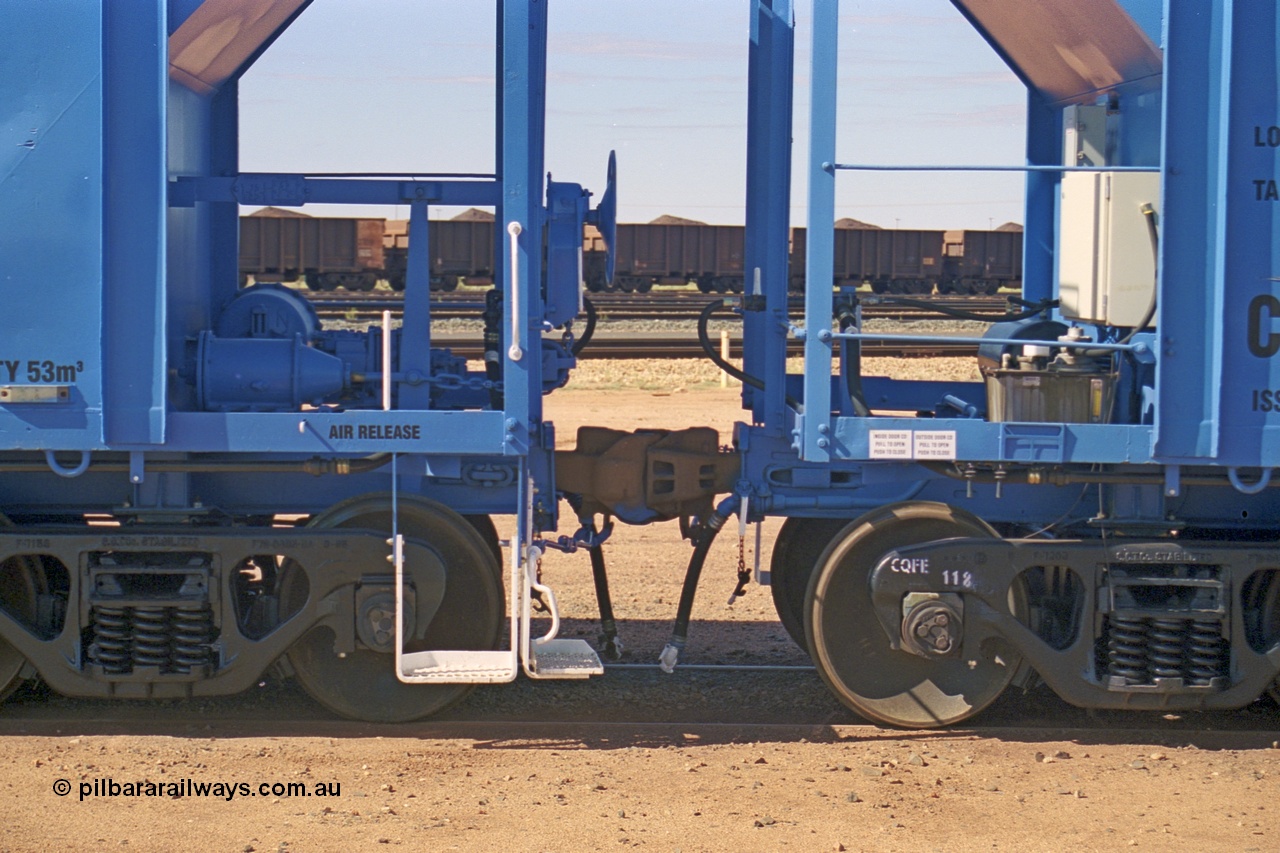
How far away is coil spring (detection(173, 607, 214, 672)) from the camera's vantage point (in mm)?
5730

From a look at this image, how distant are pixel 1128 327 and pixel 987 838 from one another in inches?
104

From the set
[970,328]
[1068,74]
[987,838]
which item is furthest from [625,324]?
[987,838]

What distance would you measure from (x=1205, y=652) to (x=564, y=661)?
2.72 meters

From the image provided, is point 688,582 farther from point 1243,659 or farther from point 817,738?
point 1243,659

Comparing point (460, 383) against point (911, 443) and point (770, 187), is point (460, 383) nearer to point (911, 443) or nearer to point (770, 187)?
point (770, 187)

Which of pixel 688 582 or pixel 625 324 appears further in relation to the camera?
pixel 625 324

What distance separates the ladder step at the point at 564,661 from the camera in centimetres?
570

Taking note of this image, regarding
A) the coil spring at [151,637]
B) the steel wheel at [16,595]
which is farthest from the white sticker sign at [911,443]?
the steel wheel at [16,595]

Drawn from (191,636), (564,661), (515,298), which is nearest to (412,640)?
(564,661)

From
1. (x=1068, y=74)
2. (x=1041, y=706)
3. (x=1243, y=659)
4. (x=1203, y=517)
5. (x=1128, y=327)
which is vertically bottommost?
(x=1041, y=706)

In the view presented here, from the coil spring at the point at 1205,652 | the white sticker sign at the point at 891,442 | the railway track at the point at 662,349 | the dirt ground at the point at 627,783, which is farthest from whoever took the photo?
the railway track at the point at 662,349

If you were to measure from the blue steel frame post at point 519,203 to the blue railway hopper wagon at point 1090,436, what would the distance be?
3.68 ft

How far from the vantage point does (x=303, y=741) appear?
570 centimetres

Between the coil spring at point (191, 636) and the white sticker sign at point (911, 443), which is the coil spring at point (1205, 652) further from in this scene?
the coil spring at point (191, 636)
